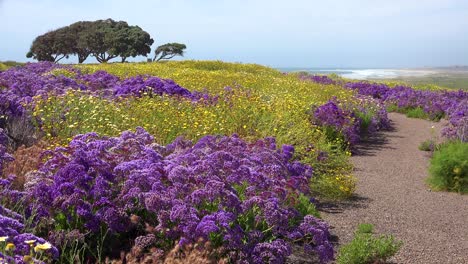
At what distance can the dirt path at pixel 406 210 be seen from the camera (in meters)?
6.72

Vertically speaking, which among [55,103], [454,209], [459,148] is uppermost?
[55,103]

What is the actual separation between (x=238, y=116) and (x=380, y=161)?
3499 millimetres

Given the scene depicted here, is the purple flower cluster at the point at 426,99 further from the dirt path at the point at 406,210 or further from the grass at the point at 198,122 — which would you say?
the grass at the point at 198,122

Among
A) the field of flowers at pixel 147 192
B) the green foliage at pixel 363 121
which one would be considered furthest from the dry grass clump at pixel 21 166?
the green foliage at pixel 363 121

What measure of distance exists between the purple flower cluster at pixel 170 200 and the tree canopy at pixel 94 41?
5359 centimetres

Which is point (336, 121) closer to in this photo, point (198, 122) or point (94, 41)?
point (198, 122)

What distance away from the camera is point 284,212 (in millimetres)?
5223

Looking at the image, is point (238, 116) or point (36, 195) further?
point (238, 116)

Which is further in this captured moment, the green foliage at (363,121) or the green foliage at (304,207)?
the green foliage at (363,121)

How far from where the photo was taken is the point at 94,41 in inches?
2279

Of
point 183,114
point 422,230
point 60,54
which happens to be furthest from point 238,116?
point 60,54

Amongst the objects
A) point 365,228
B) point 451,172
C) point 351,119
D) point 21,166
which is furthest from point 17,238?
point 351,119

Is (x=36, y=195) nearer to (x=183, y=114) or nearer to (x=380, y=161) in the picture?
(x=183, y=114)

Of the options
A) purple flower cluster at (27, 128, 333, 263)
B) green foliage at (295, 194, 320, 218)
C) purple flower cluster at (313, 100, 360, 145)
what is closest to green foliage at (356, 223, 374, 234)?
green foliage at (295, 194, 320, 218)
